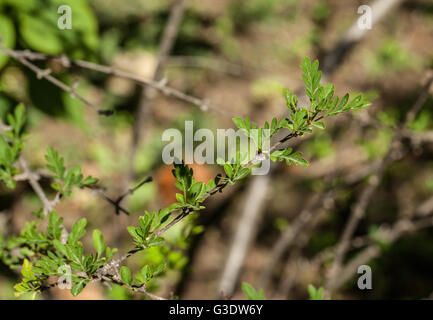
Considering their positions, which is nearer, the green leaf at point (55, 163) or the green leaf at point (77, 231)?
the green leaf at point (77, 231)

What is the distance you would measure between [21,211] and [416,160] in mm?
4182

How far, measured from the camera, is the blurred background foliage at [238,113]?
2.98m

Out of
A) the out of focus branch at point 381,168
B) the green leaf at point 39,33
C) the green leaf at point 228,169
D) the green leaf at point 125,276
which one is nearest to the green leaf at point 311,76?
the green leaf at point 228,169

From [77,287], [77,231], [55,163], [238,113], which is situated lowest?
[77,287]

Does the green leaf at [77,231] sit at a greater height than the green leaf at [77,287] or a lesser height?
greater

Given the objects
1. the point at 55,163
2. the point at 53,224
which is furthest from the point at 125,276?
the point at 55,163

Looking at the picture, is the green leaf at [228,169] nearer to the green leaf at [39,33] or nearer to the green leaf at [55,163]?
the green leaf at [55,163]

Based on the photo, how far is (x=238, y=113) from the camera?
392 centimetres

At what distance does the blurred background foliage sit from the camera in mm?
2979

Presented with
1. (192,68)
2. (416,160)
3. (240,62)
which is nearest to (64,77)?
(192,68)

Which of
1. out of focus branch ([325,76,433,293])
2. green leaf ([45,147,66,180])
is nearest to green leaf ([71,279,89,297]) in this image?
green leaf ([45,147,66,180])

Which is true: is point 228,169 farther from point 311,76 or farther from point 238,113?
point 238,113

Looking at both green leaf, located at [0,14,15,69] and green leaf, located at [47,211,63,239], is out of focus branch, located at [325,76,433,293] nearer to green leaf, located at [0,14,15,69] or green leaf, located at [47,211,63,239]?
green leaf, located at [47,211,63,239]
